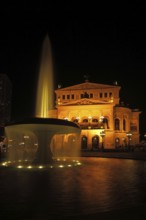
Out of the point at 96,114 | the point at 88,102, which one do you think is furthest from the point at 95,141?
the point at 88,102

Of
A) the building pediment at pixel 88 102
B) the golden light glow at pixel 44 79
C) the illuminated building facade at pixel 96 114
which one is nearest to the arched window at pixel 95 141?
the illuminated building facade at pixel 96 114

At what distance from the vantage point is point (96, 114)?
66.4 metres

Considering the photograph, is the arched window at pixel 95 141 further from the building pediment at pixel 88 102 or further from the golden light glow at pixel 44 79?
the golden light glow at pixel 44 79

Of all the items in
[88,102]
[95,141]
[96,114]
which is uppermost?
[88,102]

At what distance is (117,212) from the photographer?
6.44 m

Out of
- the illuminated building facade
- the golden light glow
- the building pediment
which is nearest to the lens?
the golden light glow

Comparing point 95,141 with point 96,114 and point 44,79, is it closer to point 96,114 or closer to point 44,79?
point 96,114

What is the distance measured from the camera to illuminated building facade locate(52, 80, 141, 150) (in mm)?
64750

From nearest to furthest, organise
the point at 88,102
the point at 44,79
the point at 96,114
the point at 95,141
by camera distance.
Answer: the point at 44,79, the point at 95,141, the point at 88,102, the point at 96,114

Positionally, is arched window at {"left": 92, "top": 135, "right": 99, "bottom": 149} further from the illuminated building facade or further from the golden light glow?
the golden light glow

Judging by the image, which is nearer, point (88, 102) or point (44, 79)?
point (44, 79)

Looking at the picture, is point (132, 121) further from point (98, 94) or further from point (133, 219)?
point (133, 219)

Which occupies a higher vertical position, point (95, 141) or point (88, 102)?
point (88, 102)

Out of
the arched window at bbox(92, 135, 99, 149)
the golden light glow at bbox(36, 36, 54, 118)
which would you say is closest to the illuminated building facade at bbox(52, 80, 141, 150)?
the arched window at bbox(92, 135, 99, 149)
